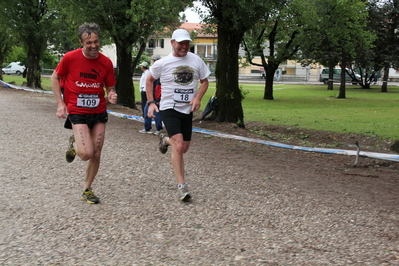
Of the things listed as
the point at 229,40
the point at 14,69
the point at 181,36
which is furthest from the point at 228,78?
the point at 14,69

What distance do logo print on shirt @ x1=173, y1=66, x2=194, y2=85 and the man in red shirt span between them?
31.9 inches

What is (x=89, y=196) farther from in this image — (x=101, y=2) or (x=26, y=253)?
(x=101, y=2)

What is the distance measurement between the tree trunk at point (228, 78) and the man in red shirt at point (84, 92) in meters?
8.80

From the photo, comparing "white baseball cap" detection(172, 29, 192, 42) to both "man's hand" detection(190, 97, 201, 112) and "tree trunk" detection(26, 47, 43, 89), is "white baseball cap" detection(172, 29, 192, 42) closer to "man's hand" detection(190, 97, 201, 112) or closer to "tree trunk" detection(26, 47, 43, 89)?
"man's hand" detection(190, 97, 201, 112)

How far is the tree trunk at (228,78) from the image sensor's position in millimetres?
14047

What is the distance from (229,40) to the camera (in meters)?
14.0

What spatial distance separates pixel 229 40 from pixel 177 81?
27.9ft

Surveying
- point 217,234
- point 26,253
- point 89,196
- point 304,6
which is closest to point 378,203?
point 217,234

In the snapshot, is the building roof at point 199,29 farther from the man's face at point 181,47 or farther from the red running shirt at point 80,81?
the red running shirt at point 80,81

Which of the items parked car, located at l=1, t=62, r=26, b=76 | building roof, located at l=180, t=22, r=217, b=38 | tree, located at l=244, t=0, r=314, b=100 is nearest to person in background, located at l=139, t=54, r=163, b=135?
building roof, located at l=180, t=22, r=217, b=38

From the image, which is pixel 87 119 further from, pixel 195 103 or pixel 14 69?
pixel 14 69

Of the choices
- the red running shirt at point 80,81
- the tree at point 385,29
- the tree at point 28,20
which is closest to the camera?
the red running shirt at point 80,81

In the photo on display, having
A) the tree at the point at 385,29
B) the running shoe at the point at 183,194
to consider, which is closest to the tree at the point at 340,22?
the tree at the point at 385,29

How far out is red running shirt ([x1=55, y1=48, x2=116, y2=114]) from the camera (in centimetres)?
537
